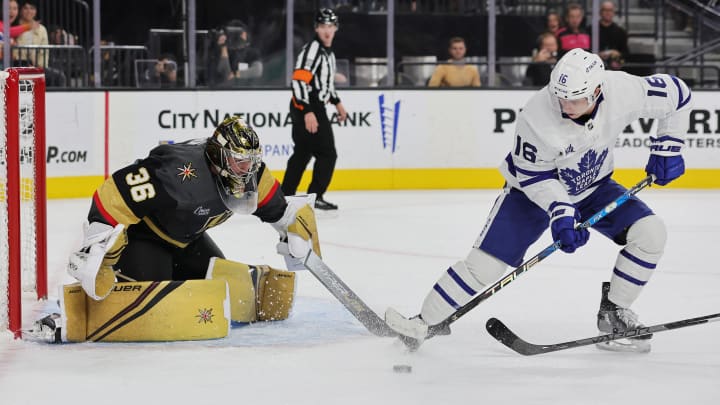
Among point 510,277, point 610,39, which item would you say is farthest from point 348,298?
point 610,39

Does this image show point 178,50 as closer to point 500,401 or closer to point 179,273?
point 179,273

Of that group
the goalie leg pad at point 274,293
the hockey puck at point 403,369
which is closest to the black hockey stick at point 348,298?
the goalie leg pad at point 274,293

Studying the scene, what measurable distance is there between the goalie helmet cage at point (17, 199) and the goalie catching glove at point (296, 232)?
2.75 feet

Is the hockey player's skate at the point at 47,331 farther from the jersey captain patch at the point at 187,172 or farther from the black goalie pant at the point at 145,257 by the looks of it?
the jersey captain patch at the point at 187,172

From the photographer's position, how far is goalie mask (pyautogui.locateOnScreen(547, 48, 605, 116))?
3426 millimetres

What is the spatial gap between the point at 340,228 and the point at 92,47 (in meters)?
2.41

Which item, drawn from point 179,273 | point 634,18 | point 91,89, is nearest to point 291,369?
point 179,273

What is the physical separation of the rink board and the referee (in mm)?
979

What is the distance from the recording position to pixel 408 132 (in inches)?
341

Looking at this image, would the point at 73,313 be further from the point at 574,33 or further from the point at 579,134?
the point at 574,33

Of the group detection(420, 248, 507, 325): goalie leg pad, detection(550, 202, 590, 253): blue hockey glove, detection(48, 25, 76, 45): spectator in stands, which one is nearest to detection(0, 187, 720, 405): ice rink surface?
detection(420, 248, 507, 325): goalie leg pad

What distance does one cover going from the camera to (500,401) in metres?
3.16

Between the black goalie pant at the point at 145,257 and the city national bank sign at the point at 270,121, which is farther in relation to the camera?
the city national bank sign at the point at 270,121

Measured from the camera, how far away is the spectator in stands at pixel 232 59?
843 centimetres
